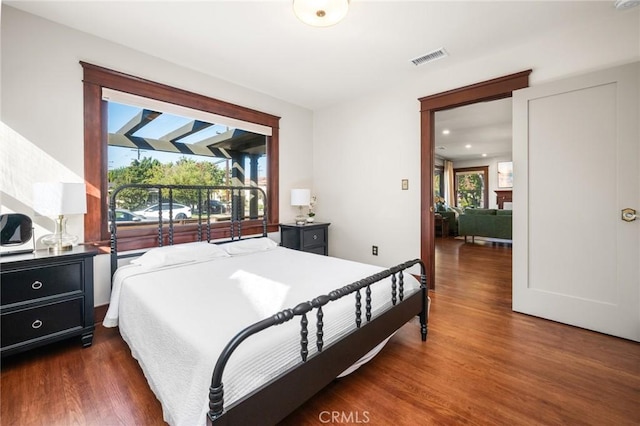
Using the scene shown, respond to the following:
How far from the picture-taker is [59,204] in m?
2.02

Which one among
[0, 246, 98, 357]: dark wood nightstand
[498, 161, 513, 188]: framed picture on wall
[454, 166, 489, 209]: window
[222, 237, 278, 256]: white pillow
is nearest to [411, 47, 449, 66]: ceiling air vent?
[222, 237, 278, 256]: white pillow

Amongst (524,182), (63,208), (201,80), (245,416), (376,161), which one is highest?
(201,80)

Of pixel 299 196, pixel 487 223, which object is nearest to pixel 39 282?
pixel 299 196

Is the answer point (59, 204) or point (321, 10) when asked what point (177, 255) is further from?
point (321, 10)

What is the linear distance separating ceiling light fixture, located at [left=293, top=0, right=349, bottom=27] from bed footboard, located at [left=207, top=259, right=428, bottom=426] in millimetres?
1815

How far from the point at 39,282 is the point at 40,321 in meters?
0.27

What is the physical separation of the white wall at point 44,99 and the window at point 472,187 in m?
10.1

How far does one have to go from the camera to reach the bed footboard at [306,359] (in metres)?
0.97

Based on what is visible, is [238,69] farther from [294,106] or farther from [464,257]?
[464,257]

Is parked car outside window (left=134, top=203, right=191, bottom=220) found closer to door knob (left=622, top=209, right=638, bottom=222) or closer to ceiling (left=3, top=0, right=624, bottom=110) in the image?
ceiling (left=3, top=0, right=624, bottom=110)

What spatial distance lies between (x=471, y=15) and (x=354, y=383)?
114 inches

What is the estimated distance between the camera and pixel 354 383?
66.1 inches

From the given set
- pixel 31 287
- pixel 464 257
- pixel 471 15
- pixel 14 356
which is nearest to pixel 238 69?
pixel 471 15

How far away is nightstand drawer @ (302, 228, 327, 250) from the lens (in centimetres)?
384
